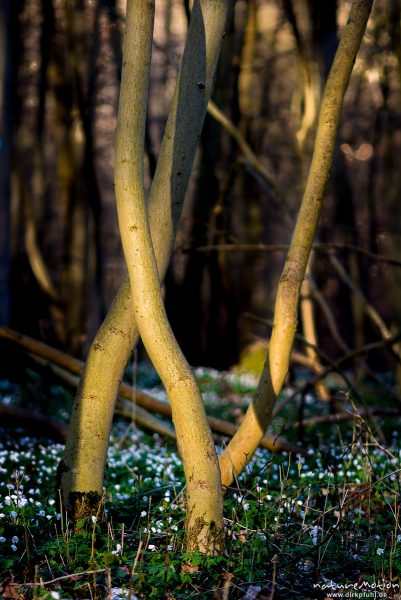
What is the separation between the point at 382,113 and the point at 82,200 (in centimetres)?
685

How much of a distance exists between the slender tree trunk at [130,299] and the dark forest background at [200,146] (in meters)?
5.02

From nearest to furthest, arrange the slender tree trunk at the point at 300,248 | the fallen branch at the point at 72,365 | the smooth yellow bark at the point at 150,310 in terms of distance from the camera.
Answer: the smooth yellow bark at the point at 150,310
the slender tree trunk at the point at 300,248
the fallen branch at the point at 72,365

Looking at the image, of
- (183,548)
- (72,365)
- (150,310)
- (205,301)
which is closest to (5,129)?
(205,301)

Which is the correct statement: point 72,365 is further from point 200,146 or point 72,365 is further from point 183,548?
point 200,146

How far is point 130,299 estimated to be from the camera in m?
A: 3.73

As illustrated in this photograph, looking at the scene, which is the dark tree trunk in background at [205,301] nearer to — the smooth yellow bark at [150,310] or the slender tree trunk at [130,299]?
the slender tree trunk at [130,299]

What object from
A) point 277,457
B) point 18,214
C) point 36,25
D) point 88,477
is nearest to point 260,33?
point 36,25

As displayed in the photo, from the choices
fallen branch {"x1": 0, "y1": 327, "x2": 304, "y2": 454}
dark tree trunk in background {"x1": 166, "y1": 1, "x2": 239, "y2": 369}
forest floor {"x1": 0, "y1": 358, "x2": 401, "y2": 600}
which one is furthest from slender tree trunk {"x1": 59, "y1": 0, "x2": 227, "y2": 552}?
dark tree trunk in background {"x1": 166, "y1": 1, "x2": 239, "y2": 369}

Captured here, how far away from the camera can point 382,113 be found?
15086 mm

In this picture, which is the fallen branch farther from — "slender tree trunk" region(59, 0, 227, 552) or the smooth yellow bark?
the smooth yellow bark

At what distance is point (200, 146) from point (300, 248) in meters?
9.90

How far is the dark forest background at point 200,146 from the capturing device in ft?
37.4

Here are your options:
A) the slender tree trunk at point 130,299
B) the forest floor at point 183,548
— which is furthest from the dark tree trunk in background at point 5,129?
the slender tree trunk at point 130,299

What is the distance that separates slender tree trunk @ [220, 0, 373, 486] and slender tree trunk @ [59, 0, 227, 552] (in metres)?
0.75
